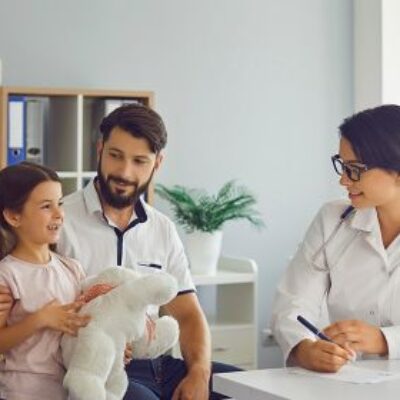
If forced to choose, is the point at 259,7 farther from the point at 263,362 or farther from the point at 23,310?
the point at 23,310

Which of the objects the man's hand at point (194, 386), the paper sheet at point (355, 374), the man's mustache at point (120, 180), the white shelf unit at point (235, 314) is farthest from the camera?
the white shelf unit at point (235, 314)

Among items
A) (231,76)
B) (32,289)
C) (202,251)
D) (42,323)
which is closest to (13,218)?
(32,289)

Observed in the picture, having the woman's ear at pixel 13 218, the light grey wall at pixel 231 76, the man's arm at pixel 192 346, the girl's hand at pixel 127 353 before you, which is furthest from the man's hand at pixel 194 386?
the light grey wall at pixel 231 76

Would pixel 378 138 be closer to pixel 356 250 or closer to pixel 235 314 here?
pixel 356 250

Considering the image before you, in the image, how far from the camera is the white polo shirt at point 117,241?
99.5 inches

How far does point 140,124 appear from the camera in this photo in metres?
2.52

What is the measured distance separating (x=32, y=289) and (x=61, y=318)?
0.13 m

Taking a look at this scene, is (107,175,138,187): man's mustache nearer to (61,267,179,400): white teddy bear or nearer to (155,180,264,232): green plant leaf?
(61,267,179,400): white teddy bear

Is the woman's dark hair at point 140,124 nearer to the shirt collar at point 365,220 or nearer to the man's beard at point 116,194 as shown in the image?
the man's beard at point 116,194

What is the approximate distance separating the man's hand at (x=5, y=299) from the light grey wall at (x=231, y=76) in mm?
1920

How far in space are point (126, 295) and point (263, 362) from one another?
2.44 m

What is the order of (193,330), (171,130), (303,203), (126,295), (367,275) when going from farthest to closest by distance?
1. (303,203)
2. (171,130)
3. (193,330)
4. (367,275)
5. (126,295)

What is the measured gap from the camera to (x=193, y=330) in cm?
262

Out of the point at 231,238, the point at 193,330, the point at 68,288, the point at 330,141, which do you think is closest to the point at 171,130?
the point at 231,238
